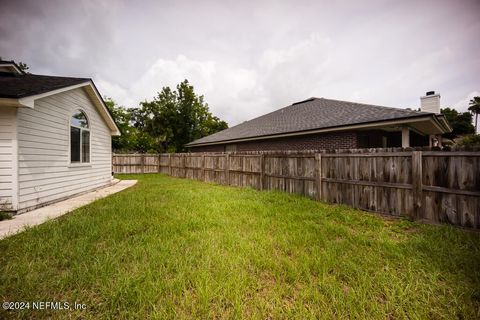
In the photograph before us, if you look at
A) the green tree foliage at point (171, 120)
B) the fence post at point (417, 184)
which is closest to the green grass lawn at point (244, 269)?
the fence post at point (417, 184)

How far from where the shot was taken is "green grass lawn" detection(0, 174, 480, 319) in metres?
1.82

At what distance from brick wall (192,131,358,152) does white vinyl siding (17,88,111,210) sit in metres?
9.37

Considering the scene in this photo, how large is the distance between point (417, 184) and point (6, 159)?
9856 millimetres

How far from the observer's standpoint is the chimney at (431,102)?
11.7m

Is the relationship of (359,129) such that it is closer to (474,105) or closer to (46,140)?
(46,140)

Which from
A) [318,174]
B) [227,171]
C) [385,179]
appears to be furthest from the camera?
[227,171]

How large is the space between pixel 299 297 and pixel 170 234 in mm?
2402

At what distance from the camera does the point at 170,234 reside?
3428 millimetres

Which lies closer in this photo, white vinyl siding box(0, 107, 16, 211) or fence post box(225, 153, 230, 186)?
white vinyl siding box(0, 107, 16, 211)

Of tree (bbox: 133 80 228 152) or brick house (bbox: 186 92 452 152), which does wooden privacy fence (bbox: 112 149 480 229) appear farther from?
tree (bbox: 133 80 228 152)

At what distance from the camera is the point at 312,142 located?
9859 mm

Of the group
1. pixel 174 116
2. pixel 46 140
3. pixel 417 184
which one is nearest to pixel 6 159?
pixel 46 140

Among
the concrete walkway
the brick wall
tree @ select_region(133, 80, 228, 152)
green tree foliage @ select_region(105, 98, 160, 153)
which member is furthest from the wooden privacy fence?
tree @ select_region(133, 80, 228, 152)

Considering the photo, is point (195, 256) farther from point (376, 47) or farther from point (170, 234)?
point (376, 47)
